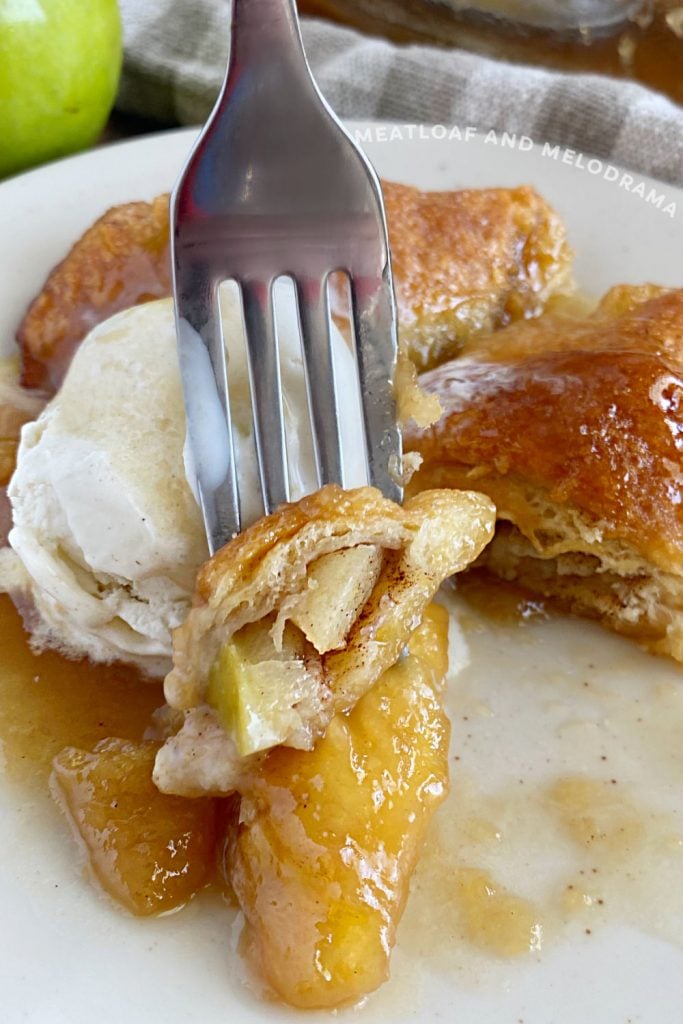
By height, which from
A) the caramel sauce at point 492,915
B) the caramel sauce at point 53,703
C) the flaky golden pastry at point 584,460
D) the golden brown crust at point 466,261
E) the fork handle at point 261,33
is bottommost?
the caramel sauce at point 492,915

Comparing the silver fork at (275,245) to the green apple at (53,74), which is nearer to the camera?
the silver fork at (275,245)

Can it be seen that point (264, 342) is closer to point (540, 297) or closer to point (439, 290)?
point (439, 290)

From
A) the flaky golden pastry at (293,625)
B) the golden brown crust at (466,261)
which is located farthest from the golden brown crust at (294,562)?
the golden brown crust at (466,261)

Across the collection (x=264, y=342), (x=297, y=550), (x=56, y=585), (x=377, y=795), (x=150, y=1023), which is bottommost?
(x=150, y=1023)

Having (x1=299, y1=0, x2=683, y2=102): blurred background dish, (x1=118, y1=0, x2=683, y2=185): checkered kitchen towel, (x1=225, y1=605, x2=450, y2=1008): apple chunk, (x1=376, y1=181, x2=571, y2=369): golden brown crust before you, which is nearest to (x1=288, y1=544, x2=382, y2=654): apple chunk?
(x1=225, y1=605, x2=450, y2=1008): apple chunk

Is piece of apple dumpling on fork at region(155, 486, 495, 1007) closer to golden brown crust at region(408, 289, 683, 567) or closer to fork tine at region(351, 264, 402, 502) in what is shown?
fork tine at region(351, 264, 402, 502)

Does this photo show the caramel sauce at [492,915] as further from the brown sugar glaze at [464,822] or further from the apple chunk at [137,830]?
the apple chunk at [137,830]

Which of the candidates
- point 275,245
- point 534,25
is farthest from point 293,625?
point 534,25

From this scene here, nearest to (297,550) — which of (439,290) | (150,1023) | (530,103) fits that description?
(150,1023)
